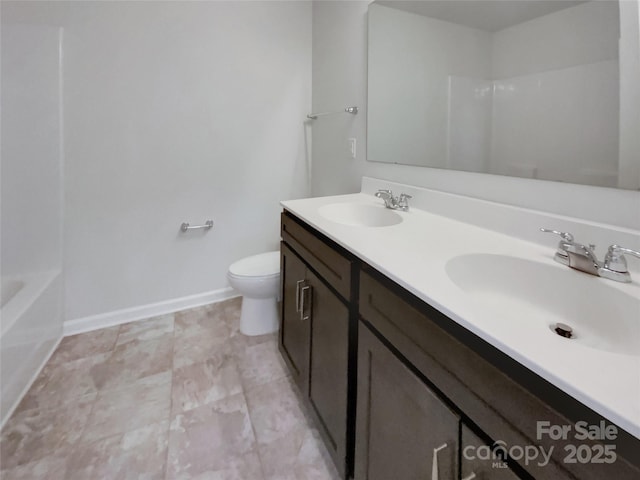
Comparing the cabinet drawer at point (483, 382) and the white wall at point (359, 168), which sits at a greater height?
the white wall at point (359, 168)

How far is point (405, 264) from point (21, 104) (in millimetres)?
2176

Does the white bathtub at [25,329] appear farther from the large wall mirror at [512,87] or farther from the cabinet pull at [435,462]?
the large wall mirror at [512,87]

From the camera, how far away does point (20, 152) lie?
1727 millimetres

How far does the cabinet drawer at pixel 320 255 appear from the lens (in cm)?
98

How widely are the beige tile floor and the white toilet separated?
0.09m

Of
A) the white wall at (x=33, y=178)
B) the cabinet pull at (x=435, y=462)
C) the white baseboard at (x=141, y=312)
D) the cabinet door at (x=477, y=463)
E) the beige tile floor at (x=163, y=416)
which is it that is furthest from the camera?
the white baseboard at (x=141, y=312)

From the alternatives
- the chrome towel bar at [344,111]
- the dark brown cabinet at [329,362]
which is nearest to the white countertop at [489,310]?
the dark brown cabinet at [329,362]

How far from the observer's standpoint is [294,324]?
56.0 inches

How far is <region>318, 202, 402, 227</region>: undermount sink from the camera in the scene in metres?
1.44

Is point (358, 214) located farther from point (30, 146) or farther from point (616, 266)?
point (30, 146)

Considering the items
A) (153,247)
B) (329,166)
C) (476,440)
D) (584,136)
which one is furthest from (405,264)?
(153,247)

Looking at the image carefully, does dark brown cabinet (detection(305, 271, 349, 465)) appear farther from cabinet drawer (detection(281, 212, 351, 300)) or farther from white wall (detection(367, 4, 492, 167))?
white wall (detection(367, 4, 492, 167))

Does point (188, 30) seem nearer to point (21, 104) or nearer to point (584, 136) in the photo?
point (21, 104)

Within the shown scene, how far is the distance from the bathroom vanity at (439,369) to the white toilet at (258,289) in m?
0.52
